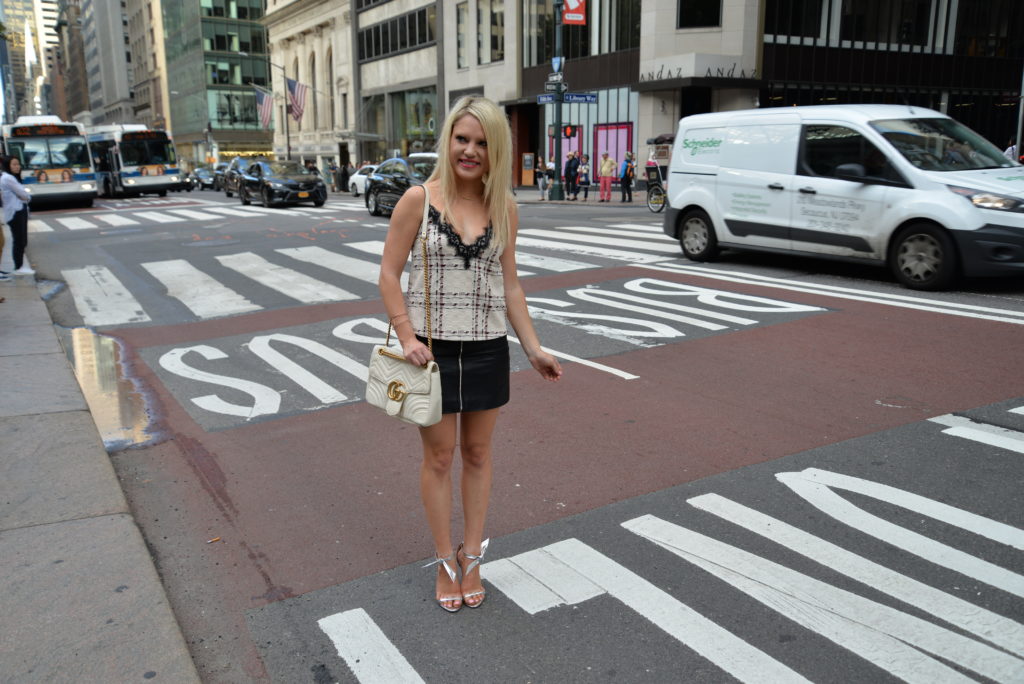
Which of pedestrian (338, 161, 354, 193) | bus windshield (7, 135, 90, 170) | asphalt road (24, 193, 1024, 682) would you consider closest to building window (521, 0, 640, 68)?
pedestrian (338, 161, 354, 193)

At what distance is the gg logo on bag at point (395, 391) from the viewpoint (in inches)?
127

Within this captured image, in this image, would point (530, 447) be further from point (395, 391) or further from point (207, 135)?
point (207, 135)

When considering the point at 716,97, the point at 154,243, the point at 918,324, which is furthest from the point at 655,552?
the point at 716,97

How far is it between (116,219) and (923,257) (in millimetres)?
22842

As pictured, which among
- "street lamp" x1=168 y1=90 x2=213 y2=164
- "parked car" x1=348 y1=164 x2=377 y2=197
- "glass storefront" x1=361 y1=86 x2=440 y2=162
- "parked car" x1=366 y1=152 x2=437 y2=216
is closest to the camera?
"parked car" x1=366 y1=152 x2=437 y2=216

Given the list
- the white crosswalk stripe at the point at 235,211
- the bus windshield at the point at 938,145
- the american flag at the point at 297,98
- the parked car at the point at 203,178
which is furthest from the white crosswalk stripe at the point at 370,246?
the parked car at the point at 203,178

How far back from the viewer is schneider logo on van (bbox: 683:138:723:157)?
12.5 meters

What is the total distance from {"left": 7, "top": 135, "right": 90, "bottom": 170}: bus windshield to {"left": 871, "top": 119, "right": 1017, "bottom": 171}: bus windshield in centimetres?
3031

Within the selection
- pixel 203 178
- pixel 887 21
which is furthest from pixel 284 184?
pixel 203 178

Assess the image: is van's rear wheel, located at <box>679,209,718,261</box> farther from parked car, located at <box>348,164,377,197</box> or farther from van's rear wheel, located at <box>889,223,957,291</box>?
parked car, located at <box>348,164,377,197</box>

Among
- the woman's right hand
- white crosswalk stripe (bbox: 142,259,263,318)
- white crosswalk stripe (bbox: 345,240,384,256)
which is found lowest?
white crosswalk stripe (bbox: 142,259,263,318)

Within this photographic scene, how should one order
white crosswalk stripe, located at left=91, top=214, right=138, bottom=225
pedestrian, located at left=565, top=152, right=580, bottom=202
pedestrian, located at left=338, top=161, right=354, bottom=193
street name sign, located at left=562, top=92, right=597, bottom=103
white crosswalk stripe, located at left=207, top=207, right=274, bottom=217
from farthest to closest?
pedestrian, located at left=338, top=161, right=354, bottom=193, pedestrian, located at left=565, top=152, right=580, bottom=202, street name sign, located at left=562, top=92, right=597, bottom=103, white crosswalk stripe, located at left=207, top=207, right=274, bottom=217, white crosswalk stripe, located at left=91, top=214, right=138, bottom=225

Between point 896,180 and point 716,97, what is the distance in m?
27.1

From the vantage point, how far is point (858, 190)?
34.8 feet
